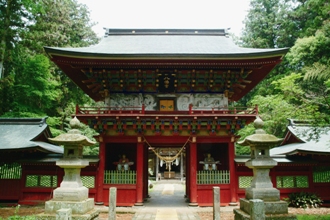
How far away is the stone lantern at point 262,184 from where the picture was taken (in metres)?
7.36

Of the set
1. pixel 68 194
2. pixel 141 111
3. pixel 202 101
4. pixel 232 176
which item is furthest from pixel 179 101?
pixel 68 194

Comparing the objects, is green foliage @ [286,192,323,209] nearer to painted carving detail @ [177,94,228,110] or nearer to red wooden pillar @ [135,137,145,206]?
painted carving detail @ [177,94,228,110]

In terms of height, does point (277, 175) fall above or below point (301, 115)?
below

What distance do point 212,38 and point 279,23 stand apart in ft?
59.0

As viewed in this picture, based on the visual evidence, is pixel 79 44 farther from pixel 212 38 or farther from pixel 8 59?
pixel 212 38

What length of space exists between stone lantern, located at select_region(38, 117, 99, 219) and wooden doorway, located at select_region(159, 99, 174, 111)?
19.1 feet

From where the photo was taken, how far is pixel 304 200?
13.0 metres

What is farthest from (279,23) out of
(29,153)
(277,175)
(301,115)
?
(29,153)

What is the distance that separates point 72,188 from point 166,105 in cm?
721

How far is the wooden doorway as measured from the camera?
14109 millimetres

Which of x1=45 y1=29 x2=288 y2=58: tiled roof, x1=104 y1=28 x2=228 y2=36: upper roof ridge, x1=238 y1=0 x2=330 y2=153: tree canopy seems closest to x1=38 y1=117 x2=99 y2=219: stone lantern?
x1=45 y1=29 x2=288 y2=58: tiled roof

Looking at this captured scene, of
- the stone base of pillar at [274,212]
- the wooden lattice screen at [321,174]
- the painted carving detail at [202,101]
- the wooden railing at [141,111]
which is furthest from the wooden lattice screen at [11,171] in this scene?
the wooden lattice screen at [321,174]

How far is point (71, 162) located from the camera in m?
8.17

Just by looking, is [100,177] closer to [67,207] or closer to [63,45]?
[67,207]
